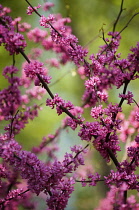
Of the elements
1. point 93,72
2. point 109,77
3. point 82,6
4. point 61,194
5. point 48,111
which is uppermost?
point 82,6

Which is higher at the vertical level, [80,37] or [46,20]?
[80,37]

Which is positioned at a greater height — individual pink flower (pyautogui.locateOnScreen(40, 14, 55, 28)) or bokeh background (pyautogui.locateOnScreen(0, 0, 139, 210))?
bokeh background (pyautogui.locateOnScreen(0, 0, 139, 210))

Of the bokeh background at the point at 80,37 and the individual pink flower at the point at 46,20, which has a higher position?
the bokeh background at the point at 80,37

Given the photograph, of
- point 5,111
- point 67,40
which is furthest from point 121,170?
point 5,111

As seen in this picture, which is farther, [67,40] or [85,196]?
[85,196]

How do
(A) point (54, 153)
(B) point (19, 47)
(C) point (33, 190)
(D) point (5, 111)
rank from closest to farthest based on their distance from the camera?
(C) point (33, 190)
(B) point (19, 47)
(D) point (5, 111)
(A) point (54, 153)

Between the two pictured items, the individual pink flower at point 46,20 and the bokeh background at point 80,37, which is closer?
Answer: the individual pink flower at point 46,20

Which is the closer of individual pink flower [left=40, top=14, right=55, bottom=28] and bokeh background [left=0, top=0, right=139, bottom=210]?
individual pink flower [left=40, top=14, right=55, bottom=28]

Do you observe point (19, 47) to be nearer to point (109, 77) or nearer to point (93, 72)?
point (93, 72)

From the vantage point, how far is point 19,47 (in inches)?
81.0

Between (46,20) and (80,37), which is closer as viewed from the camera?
(46,20)

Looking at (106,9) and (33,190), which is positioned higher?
(106,9)

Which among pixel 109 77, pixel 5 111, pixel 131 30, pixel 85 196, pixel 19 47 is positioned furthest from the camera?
pixel 131 30

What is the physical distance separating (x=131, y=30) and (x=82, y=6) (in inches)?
67.2
